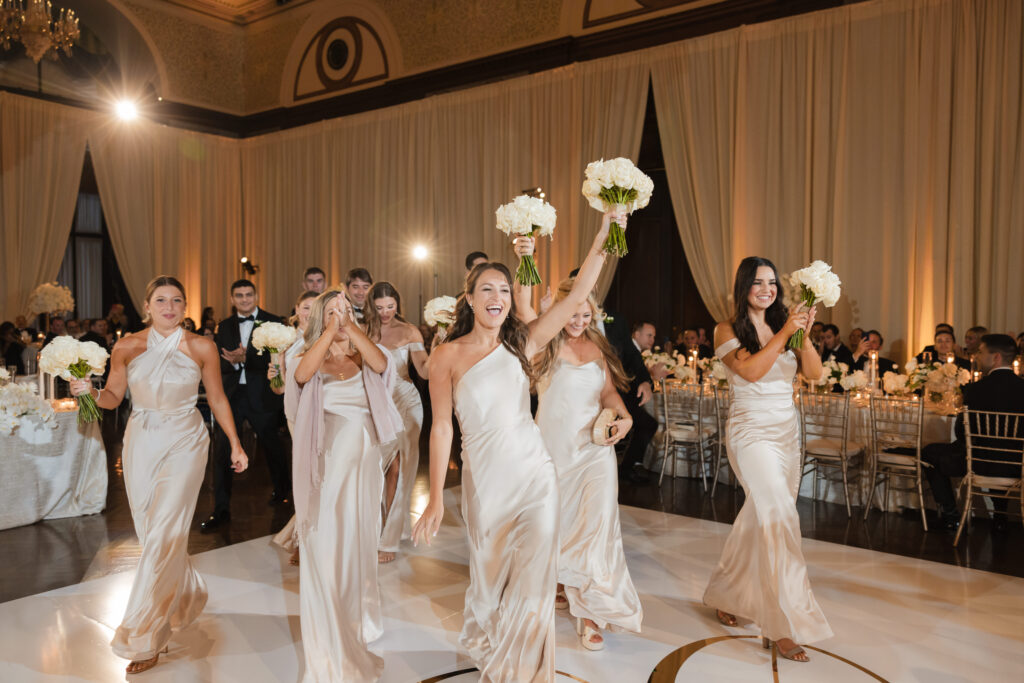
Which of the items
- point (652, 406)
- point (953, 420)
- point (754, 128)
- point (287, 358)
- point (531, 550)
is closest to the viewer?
point (531, 550)

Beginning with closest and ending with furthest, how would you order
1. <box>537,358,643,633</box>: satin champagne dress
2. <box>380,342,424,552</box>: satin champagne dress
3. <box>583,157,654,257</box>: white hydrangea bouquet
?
<box>583,157,654,257</box>: white hydrangea bouquet
<box>537,358,643,633</box>: satin champagne dress
<box>380,342,424,552</box>: satin champagne dress

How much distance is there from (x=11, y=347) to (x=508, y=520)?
435 inches

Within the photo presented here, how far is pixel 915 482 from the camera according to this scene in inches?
281

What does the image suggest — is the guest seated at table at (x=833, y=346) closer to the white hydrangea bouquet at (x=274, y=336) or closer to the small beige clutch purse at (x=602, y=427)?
the small beige clutch purse at (x=602, y=427)

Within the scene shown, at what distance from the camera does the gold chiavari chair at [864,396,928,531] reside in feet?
22.3

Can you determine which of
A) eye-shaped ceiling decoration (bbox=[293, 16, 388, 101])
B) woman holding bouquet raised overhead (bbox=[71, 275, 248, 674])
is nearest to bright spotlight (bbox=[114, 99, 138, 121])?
eye-shaped ceiling decoration (bbox=[293, 16, 388, 101])

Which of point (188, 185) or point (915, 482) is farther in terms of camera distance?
point (188, 185)

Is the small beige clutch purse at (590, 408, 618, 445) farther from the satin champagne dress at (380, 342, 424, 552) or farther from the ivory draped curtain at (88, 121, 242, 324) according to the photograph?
the ivory draped curtain at (88, 121, 242, 324)

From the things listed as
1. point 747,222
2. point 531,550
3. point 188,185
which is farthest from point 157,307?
point 188,185

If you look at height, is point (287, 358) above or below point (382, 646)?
above

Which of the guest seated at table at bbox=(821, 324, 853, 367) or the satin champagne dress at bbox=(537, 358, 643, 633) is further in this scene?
the guest seated at table at bbox=(821, 324, 853, 367)

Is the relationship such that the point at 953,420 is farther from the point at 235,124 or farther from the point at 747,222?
the point at 235,124

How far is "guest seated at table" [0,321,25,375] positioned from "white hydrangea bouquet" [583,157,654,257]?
34.9ft

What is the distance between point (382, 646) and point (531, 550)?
5.04 feet
